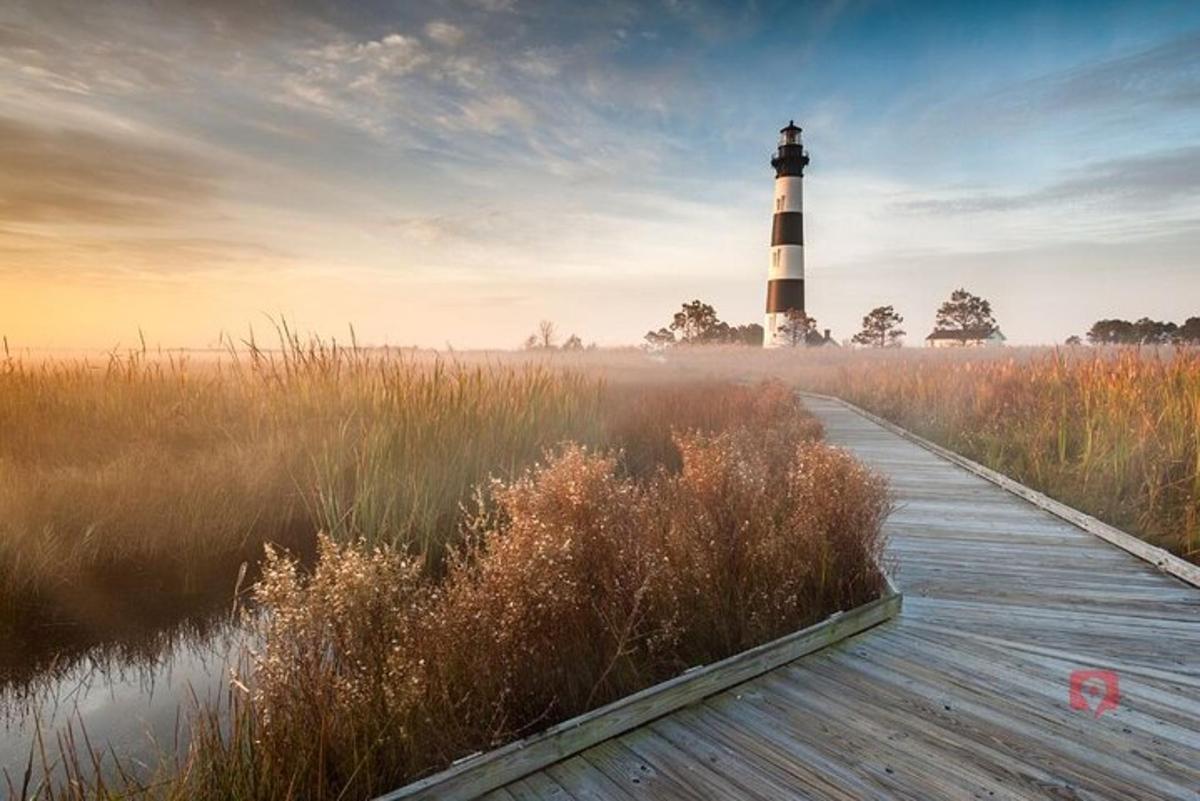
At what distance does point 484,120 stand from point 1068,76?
19603 millimetres

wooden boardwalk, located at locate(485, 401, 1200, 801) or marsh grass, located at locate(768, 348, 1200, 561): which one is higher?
marsh grass, located at locate(768, 348, 1200, 561)

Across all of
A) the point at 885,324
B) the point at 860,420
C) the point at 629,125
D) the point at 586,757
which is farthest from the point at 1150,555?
the point at 885,324

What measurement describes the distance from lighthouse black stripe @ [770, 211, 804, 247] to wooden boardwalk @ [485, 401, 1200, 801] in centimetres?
3393

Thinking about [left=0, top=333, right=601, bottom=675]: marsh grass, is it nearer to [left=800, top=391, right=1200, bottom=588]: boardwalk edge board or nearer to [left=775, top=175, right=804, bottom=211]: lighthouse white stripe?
[left=800, top=391, right=1200, bottom=588]: boardwalk edge board

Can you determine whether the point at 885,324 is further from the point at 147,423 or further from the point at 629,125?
the point at 147,423

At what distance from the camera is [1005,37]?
16359 millimetres

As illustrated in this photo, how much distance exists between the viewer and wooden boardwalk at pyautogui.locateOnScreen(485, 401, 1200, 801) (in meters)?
1.97

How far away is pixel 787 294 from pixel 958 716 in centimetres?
3526

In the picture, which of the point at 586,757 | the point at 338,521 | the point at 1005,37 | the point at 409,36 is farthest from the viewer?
the point at 1005,37

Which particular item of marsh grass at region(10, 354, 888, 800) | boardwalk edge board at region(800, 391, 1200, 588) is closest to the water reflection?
marsh grass at region(10, 354, 888, 800)

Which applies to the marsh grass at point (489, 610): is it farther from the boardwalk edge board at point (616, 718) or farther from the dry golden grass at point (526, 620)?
the boardwalk edge board at point (616, 718)

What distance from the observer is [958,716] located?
237 centimetres

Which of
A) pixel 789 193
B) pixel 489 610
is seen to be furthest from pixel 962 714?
pixel 789 193

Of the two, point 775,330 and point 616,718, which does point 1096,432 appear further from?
point 775,330
